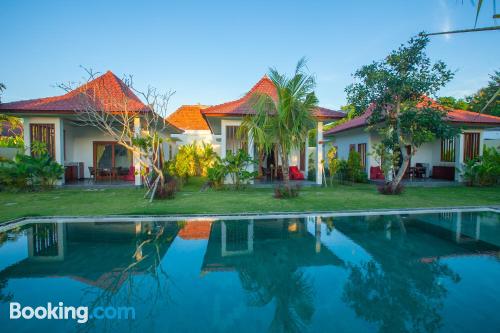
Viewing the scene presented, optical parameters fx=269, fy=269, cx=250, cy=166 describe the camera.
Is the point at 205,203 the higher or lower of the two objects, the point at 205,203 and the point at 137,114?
the lower

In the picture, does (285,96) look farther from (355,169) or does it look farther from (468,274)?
(355,169)

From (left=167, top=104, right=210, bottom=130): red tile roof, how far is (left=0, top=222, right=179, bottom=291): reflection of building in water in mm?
24597

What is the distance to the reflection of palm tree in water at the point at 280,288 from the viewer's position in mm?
3039

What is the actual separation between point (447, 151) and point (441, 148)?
44 cm

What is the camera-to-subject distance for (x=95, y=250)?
5.08 metres

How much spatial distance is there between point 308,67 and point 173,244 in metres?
7.30

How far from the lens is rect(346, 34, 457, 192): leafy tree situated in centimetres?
1085

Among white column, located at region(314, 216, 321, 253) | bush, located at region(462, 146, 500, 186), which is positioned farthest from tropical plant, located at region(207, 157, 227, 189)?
bush, located at region(462, 146, 500, 186)

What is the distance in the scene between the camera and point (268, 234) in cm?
613

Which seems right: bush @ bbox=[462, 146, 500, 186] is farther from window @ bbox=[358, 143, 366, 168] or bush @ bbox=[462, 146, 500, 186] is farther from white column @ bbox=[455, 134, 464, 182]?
window @ bbox=[358, 143, 366, 168]

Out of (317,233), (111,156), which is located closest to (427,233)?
(317,233)

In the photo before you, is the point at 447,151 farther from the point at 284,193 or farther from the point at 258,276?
the point at 258,276

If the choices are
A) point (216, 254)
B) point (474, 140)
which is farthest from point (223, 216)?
point (474, 140)

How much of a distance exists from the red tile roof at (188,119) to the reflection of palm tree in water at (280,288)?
88.2 feet
